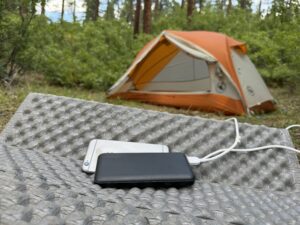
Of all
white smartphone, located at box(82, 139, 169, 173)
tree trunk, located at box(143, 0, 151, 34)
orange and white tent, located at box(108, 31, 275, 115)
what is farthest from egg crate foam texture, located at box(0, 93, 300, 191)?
tree trunk, located at box(143, 0, 151, 34)

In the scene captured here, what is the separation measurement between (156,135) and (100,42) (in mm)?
6465

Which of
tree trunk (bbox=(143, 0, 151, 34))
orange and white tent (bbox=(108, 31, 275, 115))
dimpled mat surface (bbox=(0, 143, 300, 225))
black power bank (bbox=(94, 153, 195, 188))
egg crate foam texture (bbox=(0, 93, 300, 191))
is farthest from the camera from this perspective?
tree trunk (bbox=(143, 0, 151, 34))

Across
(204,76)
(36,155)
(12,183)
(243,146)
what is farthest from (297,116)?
(12,183)

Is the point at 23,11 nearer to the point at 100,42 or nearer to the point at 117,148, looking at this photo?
the point at 100,42

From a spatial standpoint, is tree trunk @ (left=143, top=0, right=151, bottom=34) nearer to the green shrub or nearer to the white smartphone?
the green shrub

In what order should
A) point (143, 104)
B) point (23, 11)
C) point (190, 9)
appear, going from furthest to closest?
point (190, 9), point (143, 104), point (23, 11)

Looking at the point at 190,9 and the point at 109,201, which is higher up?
the point at 190,9

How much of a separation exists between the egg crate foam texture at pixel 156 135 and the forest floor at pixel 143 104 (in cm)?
168

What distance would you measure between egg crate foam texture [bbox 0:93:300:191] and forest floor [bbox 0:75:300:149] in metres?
1.68

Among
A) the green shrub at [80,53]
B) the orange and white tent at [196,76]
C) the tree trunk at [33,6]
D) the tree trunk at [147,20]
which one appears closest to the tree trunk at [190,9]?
the tree trunk at [147,20]

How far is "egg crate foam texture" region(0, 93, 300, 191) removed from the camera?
3.78ft

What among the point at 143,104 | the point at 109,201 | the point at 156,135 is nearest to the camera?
the point at 109,201

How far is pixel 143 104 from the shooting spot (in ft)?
18.0

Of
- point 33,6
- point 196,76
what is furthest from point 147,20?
point 33,6
